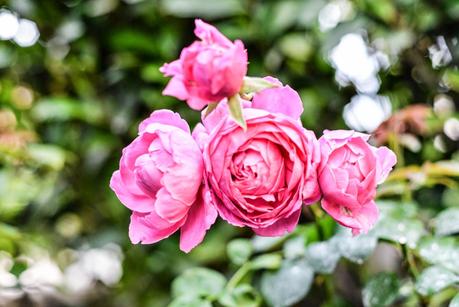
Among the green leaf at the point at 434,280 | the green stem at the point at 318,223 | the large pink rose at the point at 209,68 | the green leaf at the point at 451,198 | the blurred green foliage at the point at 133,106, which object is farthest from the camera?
the blurred green foliage at the point at 133,106

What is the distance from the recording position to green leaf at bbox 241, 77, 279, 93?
1.57 feet

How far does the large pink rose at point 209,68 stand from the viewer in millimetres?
442

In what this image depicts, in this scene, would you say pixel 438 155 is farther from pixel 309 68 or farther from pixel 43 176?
pixel 43 176

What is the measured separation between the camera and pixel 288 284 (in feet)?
2.43

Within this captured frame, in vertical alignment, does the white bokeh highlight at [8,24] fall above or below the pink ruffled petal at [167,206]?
below

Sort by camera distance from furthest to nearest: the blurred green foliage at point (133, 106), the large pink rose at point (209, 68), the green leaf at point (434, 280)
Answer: the blurred green foliage at point (133, 106) → the green leaf at point (434, 280) → the large pink rose at point (209, 68)

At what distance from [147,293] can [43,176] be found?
1.29 ft

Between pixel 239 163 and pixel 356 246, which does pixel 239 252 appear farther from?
pixel 239 163

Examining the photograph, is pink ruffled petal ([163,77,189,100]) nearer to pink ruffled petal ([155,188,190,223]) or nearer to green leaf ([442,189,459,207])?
pink ruffled petal ([155,188,190,223])

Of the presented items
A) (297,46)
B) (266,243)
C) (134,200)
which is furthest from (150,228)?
(297,46)

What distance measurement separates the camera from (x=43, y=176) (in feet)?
5.23

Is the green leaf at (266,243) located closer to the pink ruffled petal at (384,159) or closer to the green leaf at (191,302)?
the green leaf at (191,302)

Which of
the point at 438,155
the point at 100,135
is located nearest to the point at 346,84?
the point at 438,155

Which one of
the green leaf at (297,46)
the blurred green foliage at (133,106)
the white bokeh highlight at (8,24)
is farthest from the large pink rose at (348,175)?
the white bokeh highlight at (8,24)
